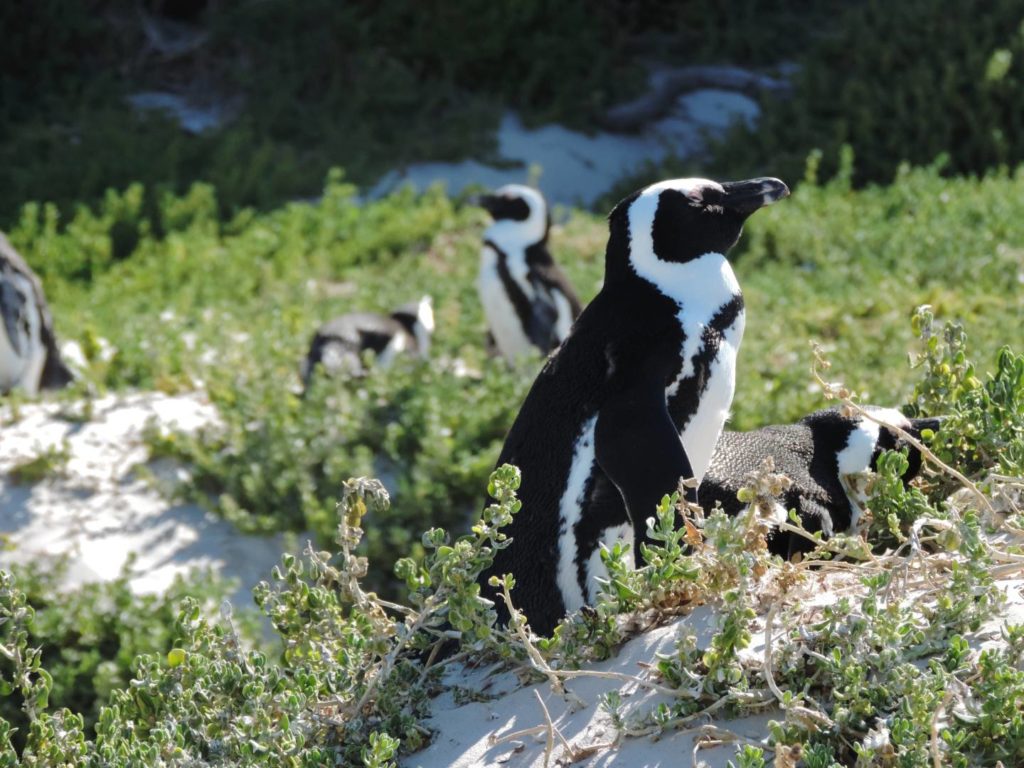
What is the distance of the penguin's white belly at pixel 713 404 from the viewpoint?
312cm

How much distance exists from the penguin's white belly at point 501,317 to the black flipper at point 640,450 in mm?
4443

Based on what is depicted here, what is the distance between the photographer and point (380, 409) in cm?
611

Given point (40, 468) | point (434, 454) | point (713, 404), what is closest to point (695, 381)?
point (713, 404)

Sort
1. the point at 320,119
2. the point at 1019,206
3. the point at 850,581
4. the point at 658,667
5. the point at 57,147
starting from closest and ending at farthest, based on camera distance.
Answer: the point at 658,667, the point at 850,581, the point at 1019,206, the point at 57,147, the point at 320,119

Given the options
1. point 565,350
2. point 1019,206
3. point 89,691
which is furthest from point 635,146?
point 565,350

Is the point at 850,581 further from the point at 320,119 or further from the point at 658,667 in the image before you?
the point at 320,119

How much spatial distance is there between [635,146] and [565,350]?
863cm

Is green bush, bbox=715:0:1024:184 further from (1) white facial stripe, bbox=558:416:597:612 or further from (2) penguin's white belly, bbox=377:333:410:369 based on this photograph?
(1) white facial stripe, bbox=558:416:597:612

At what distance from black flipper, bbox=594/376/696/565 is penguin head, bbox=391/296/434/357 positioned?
4.28 meters

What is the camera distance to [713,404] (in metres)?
3.13

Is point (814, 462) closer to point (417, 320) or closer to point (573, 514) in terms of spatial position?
point (573, 514)

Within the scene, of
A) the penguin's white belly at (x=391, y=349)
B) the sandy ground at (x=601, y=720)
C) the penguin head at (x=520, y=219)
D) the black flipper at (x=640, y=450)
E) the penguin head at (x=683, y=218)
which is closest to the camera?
the sandy ground at (x=601, y=720)

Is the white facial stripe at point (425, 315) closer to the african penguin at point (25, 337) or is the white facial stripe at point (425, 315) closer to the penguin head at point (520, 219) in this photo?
the penguin head at point (520, 219)

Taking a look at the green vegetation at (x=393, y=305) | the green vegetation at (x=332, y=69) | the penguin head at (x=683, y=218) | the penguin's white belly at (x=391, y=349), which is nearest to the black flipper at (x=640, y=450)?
the penguin head at (x=683, y=218)
